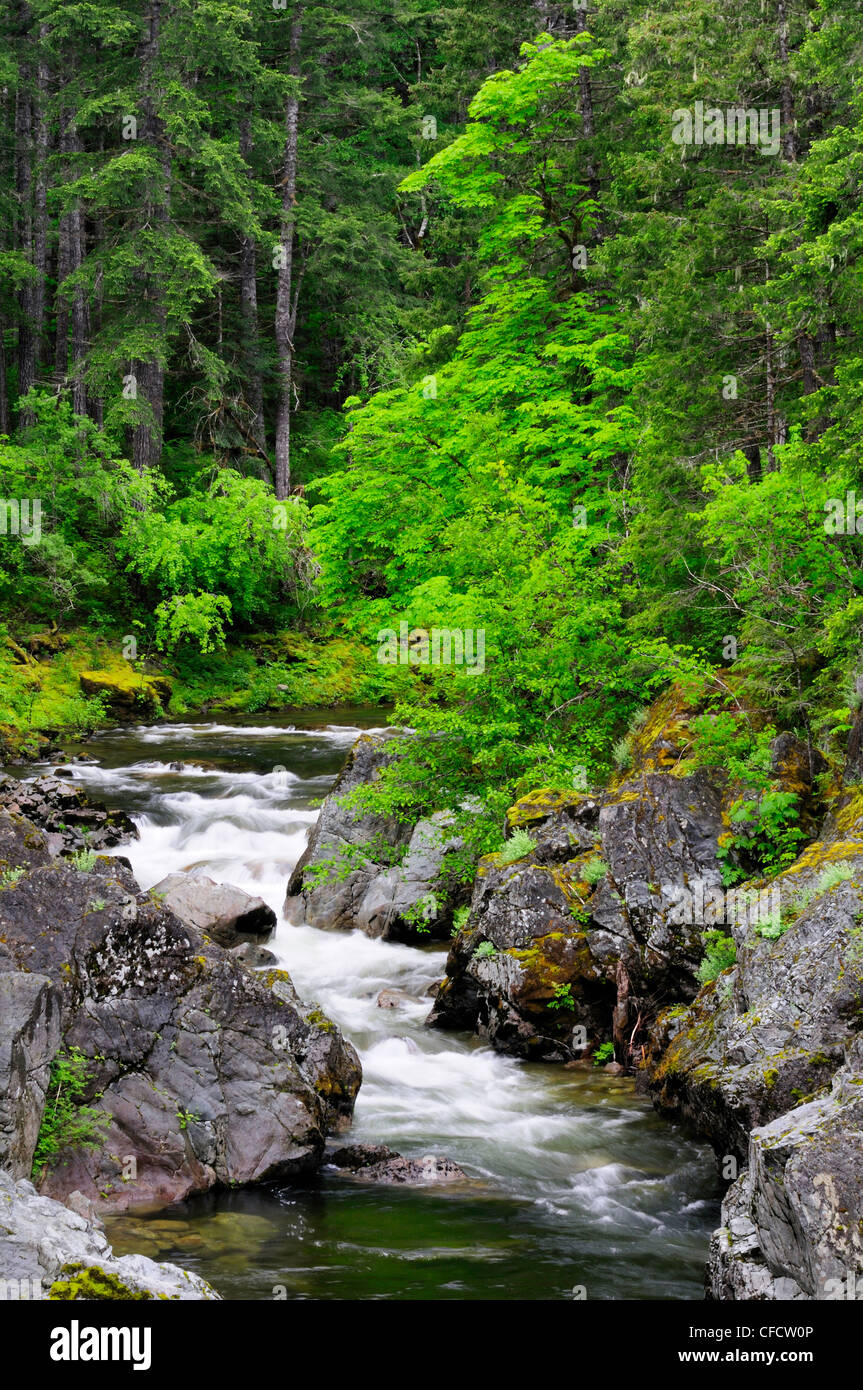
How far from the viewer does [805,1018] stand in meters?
7.56

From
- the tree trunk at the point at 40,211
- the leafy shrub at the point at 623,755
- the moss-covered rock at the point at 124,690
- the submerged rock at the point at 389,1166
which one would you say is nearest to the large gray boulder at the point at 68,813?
the leafy shrub at the point at 623,755

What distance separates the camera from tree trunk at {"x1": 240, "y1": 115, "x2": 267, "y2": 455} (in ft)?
108

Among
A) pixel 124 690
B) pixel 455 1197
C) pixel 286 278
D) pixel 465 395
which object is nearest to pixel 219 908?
pixel 455 1197

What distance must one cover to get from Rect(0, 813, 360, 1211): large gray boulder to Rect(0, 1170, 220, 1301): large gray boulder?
2.55 m

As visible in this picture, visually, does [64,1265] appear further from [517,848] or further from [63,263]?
[63,263]

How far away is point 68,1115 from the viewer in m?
7.67

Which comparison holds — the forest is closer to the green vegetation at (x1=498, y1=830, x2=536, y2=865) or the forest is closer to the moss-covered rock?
the green vegetation at (x1=498, y1=830, x2=536, y2=865)

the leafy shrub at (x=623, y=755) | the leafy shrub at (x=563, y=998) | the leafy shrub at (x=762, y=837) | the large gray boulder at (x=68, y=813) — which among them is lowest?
the leafy shrub at (x=563, y=998)

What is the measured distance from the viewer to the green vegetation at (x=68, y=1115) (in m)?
7.54

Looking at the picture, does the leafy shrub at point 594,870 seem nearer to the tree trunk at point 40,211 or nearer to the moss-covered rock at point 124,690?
the moss-covered rock at point 124,690

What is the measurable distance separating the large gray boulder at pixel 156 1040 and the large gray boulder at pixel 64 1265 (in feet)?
8.36

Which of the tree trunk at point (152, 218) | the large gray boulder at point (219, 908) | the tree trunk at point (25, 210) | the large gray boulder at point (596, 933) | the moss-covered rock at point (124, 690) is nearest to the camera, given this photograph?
the large gray boulder at point (596, 933)

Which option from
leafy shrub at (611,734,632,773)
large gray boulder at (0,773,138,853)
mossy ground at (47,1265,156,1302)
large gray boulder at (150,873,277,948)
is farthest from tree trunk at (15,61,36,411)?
mossy ground at (47,1265,156,1302)

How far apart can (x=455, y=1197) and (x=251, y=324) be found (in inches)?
1150
